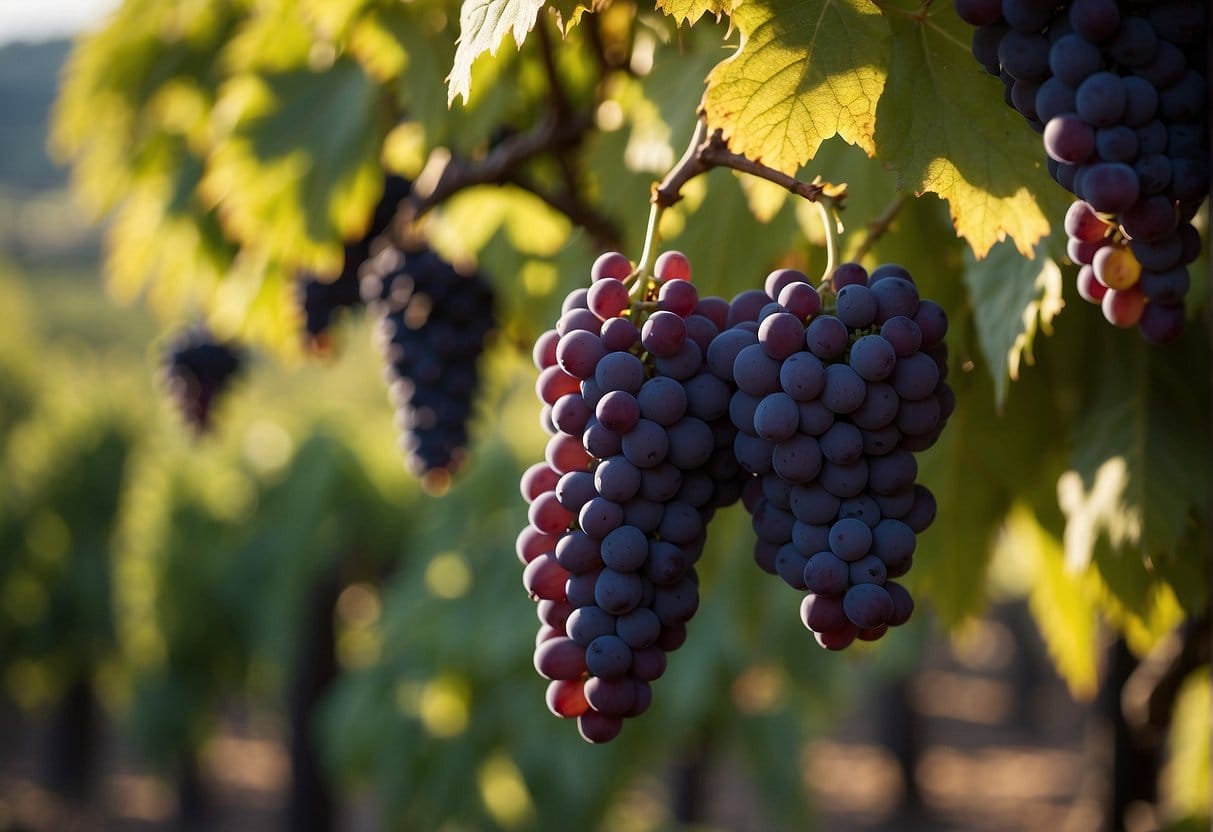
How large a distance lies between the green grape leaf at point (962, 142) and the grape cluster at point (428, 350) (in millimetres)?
1200

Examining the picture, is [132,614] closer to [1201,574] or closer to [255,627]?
[255,627]

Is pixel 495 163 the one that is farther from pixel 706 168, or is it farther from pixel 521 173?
pixel 706 168

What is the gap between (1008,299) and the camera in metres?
1.16

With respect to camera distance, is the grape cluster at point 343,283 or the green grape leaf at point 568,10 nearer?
the green grape leaf at point 568,10

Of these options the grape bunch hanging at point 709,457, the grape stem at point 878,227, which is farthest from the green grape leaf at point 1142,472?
the grape bunch hanging at point 709,457

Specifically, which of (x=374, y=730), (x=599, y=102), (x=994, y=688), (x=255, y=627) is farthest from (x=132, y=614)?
(x=599, y=102)

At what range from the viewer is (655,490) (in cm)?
91

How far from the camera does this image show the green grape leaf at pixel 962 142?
36.9 inches

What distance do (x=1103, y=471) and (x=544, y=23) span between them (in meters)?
1.02

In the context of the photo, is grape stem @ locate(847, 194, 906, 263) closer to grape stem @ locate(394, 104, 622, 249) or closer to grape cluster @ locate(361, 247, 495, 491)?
grape stem @ locate(394, 104, 622, 249)

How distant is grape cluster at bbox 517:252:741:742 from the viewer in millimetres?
899

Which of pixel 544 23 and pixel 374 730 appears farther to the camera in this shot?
pixel 374 730

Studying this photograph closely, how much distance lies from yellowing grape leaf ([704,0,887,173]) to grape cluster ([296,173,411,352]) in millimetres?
1470

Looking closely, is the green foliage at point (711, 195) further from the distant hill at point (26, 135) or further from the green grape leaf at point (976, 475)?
the distant hill at point (26, 135)
